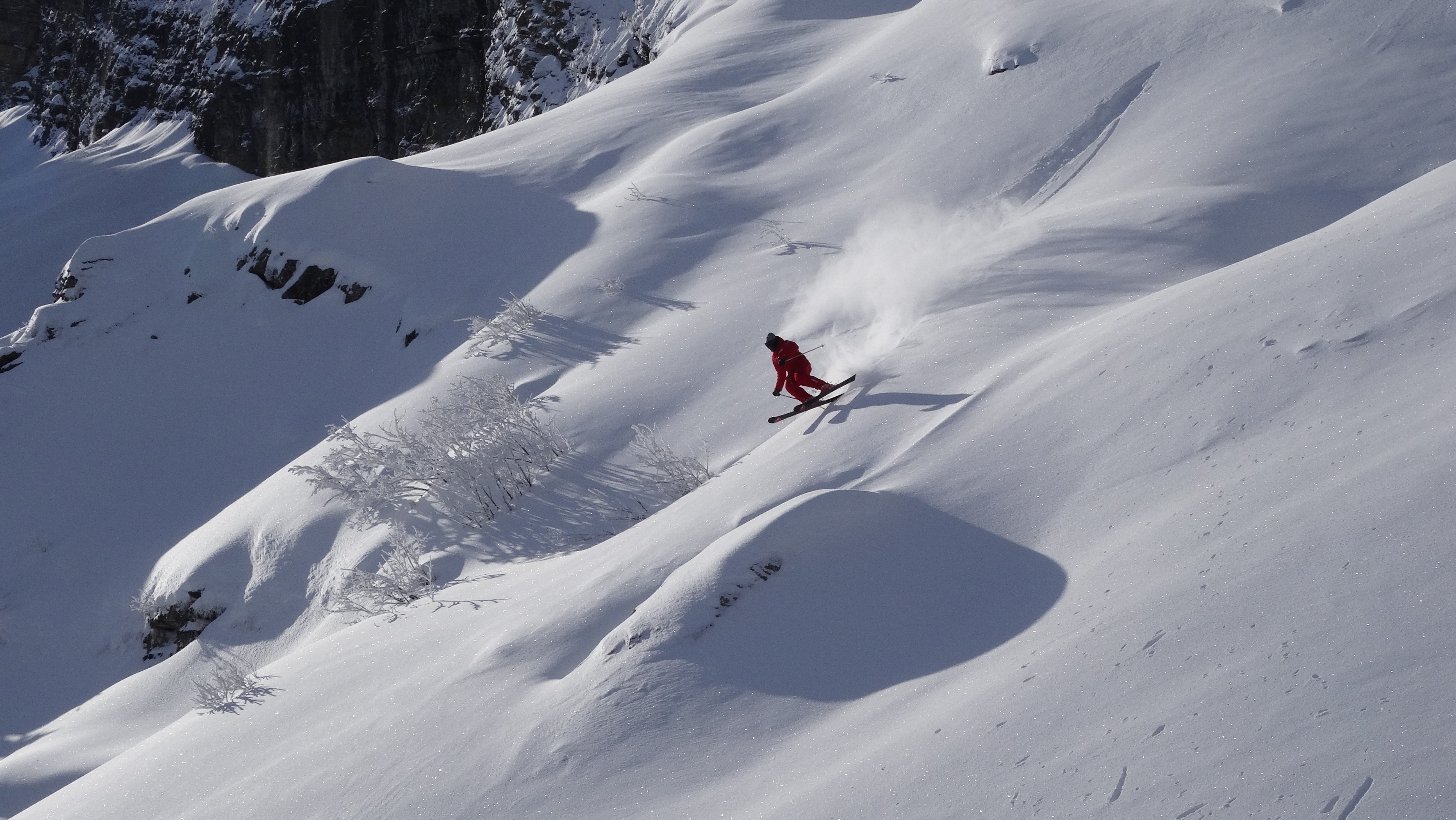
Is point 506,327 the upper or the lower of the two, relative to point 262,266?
lower

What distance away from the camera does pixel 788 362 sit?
9.45m

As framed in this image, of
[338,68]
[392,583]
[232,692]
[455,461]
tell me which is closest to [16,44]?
[338,68]

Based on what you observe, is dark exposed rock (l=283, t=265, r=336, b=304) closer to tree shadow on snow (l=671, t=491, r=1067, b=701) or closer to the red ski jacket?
the red ski jacket

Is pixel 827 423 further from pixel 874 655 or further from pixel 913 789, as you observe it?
pixel 913 789

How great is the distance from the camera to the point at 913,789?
Result: 4.26m

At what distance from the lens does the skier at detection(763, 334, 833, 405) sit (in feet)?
30.7

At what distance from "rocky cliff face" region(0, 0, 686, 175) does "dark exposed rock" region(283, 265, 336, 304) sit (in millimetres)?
13362

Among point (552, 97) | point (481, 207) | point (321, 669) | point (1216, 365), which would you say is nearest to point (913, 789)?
point (1216, 365)

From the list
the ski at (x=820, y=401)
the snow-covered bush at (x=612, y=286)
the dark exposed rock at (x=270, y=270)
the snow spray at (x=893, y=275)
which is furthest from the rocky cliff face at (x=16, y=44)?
the ski at (x=820, y=401)

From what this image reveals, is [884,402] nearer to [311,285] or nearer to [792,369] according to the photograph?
[792,369]

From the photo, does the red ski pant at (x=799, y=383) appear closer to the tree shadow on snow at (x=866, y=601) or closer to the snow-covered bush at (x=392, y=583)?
the tree shadow on snow at (x=866, y=601)

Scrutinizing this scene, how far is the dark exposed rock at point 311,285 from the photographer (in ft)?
63.6

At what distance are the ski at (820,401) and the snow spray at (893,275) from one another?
1.03 ft

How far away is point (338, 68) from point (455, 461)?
34.6 metres
